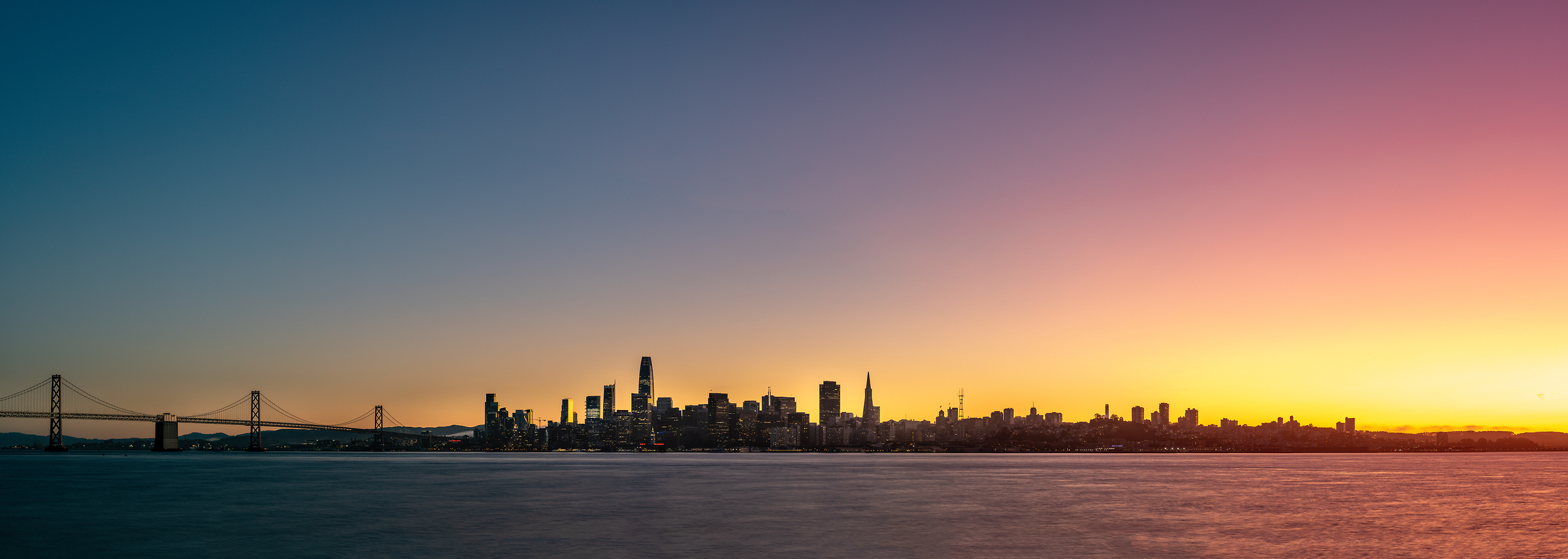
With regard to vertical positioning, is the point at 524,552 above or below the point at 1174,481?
above

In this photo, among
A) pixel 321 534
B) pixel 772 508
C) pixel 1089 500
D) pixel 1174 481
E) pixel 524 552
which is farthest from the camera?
pixel 1174 481

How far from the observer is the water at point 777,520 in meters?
35.4

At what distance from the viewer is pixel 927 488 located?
77.2 metres

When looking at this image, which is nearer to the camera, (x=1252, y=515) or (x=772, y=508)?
(x=1252, y=515)

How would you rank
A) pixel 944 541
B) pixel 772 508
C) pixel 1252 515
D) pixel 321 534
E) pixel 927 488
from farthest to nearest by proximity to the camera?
pixel 927 488 < pixel 772 508 < pixel 1252 515 < pixel 321 534 < pixel 944 541

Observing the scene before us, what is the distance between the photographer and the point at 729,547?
117ft

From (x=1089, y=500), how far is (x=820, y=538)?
30501mm

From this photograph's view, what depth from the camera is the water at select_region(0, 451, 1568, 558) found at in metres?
35.4

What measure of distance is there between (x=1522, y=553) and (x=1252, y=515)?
624 inches

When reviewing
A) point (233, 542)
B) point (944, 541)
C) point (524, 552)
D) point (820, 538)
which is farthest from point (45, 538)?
point (944, 541)

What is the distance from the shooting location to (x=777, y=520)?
47344 mm

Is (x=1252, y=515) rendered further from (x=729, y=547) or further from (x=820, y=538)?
(x=729, y=547)

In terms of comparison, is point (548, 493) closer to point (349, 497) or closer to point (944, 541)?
point (349, 497)

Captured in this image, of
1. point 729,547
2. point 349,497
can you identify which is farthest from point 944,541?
point 349,497
